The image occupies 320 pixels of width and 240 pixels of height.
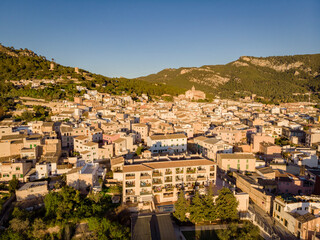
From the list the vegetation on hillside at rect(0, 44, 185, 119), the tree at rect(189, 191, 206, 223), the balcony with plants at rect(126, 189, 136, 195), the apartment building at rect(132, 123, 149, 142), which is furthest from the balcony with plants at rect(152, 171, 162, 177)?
the vegetation on hillside at rect(0, 44, 185, 119)

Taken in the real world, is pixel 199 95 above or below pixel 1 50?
below

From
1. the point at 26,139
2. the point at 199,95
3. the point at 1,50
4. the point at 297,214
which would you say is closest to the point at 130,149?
the point at 26,139

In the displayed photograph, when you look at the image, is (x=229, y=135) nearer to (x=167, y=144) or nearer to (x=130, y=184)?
(x=167, y=144)

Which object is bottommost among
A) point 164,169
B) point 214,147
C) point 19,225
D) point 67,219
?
point 67,219

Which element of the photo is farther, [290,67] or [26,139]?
[290,67]

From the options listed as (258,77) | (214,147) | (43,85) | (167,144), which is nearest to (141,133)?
(167,144)

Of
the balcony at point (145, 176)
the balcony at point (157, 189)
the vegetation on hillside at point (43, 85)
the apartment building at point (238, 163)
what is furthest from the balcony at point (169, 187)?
the vegetation on hillside at point (43, 85)

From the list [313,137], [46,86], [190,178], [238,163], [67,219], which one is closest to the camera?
[67,219]

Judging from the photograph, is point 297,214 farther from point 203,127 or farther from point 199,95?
point 199,95
